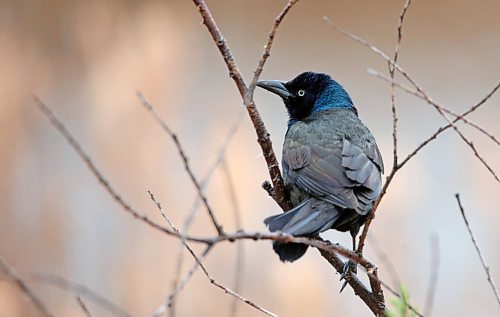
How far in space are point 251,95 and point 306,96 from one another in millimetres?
774

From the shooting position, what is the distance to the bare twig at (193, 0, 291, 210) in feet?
4.76

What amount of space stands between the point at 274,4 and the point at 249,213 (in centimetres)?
98

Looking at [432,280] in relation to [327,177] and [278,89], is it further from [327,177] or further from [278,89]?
[278,89]

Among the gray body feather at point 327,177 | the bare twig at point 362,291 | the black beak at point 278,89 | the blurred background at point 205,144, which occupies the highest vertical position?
the blurred background at point 205,144

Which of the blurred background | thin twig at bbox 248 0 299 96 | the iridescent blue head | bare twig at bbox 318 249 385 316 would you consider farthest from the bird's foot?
the blurred background

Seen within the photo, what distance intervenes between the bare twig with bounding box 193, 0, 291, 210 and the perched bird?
0.21 feet

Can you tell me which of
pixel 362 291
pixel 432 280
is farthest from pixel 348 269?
pixel 432 280

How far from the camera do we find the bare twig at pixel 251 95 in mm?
1450

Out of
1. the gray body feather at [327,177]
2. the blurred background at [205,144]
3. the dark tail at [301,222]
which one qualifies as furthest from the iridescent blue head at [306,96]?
the blurred background at [205,144]

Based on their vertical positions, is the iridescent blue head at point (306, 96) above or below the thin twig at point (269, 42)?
above

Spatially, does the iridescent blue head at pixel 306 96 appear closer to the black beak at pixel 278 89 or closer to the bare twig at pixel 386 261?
the black beak at pixel 278 89

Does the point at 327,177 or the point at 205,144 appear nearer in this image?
the point at 327,177

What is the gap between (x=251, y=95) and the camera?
145 centimetres

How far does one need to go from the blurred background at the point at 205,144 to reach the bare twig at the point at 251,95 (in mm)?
1575
